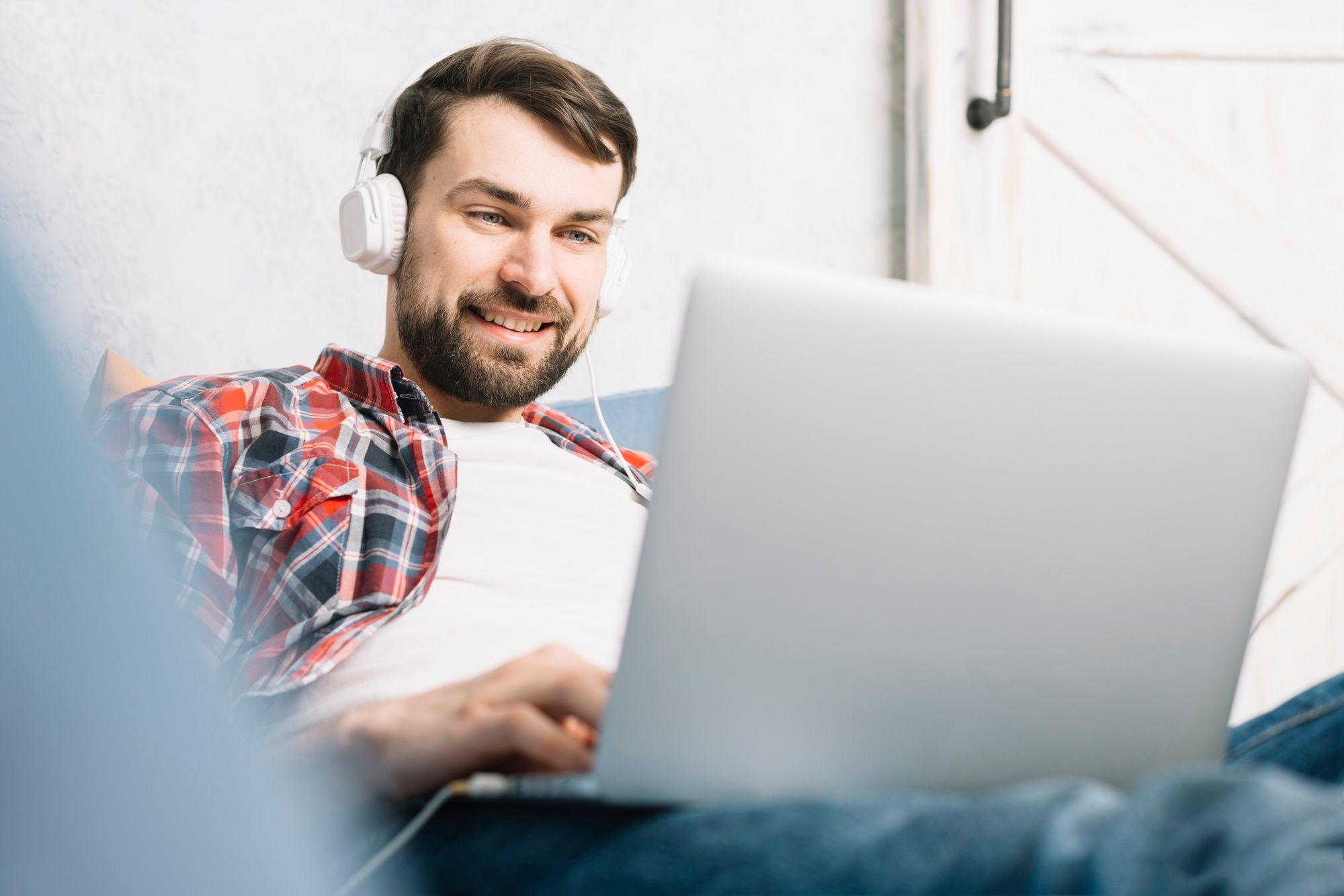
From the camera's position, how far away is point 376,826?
611 mm

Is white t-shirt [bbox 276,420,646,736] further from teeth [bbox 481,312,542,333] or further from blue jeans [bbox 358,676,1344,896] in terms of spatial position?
blue jeans [bbox 358,676,1344,896]

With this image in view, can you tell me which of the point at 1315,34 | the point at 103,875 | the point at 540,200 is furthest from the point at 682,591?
the point at 1315,34

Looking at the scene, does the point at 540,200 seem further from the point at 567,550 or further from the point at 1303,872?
the point at 1303,872

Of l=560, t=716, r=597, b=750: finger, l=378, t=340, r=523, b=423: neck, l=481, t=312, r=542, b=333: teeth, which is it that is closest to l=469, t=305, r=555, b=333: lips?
l=481, t=312, r=542, b=333: teeth

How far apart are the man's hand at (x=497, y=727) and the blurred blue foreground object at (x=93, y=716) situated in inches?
8.0

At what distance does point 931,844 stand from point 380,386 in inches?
37.3

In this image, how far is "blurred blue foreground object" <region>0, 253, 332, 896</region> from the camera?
1.13ft

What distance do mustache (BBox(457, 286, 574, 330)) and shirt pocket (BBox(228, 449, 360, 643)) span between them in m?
0.33

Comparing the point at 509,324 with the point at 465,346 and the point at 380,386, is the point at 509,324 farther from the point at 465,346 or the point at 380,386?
the point at 380,386

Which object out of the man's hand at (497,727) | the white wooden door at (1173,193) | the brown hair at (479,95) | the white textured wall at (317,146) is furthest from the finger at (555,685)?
the white wooden door at (1173,193)

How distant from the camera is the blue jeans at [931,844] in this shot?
39 centimetres

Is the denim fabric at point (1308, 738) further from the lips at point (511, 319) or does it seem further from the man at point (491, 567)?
the lips at point (511, 319)

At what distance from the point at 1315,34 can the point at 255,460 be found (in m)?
2.15

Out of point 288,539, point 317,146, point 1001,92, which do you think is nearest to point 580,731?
point 288,539
